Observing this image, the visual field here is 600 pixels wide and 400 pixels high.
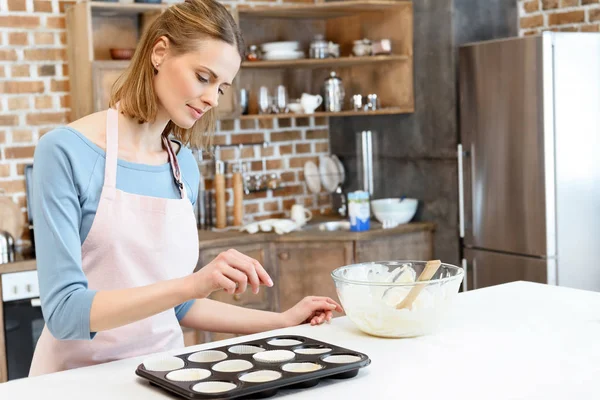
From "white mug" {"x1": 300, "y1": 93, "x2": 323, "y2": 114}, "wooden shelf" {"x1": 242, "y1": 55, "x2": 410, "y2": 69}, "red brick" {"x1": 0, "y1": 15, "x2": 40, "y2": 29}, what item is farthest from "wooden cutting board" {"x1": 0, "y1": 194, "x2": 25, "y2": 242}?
"white mug" {"x1": 300, "y1": 93, "x2": 323, "y2": 114}

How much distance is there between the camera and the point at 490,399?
1.48 meters

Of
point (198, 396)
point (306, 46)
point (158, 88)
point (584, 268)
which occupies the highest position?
point (306, 46)

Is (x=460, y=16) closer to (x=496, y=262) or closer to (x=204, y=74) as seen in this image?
(x=496, y=262)

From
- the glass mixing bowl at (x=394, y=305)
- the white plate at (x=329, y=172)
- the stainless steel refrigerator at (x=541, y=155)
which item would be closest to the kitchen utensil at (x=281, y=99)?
the white plate at (x=329, y=172)

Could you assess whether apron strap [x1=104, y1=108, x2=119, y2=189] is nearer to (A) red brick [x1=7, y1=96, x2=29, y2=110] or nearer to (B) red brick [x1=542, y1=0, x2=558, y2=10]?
(A) red brick [x1=7, y1=96, x2=29, y2=110]

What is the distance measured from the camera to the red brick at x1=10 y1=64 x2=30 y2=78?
405 cm

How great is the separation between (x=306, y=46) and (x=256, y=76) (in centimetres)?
38

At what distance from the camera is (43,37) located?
163 inches

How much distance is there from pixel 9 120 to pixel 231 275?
280 centimetres

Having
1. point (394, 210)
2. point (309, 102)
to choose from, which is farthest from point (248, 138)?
point (394, 210)

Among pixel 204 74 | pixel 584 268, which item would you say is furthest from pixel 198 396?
pixel 584 268

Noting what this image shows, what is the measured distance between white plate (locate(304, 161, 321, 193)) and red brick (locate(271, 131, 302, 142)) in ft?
0.56

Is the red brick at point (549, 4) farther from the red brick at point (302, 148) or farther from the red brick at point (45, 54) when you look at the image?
the red brick at point (45, 54)

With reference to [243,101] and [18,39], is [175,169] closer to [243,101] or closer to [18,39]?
[18,39]
